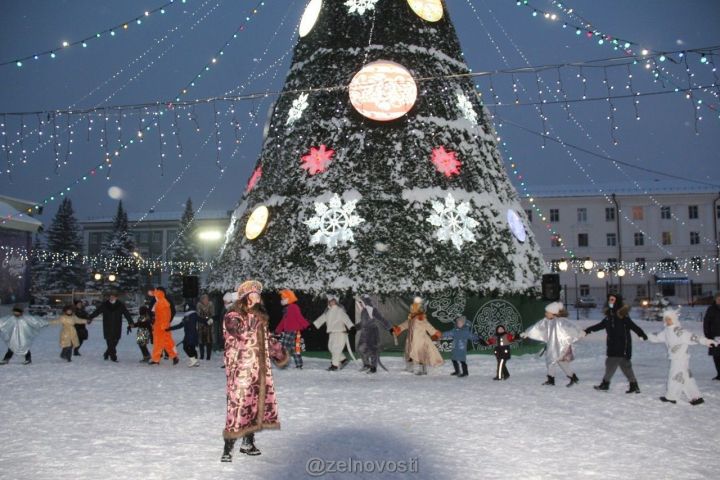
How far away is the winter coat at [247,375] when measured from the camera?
18.8 feet

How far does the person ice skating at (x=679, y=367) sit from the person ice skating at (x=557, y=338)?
5.46 ft

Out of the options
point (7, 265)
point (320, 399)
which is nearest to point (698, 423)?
point (320, 399)

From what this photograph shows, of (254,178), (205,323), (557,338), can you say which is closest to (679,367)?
(557,338)

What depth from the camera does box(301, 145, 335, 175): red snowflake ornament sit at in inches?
580

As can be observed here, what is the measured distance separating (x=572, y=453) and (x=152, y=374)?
830 cm

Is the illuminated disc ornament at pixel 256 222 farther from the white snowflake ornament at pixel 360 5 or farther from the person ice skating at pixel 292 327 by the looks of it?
the white snowflake ornament at pixel 360 5

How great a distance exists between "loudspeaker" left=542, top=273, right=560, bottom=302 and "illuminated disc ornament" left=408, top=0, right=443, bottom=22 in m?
7.33

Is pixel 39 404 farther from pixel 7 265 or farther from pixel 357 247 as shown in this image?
pixel 7 265

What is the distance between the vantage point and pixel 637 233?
53719 mm

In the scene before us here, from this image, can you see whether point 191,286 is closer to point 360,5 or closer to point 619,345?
point 360,5

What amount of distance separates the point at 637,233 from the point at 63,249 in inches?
2068

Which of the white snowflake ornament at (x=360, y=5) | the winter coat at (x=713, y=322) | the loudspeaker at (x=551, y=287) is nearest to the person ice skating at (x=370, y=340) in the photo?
the loudspeaker at (x=551, y=287)

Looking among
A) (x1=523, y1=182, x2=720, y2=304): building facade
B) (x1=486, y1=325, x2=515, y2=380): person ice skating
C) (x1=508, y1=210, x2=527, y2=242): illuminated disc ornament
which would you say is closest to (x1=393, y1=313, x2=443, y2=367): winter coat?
(x1=486, y1=325, x2=515, y2=380): person ice skating

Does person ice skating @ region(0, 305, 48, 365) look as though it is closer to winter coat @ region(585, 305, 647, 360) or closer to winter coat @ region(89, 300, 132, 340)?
winter coat @ region(89, 300, 132, 340)
